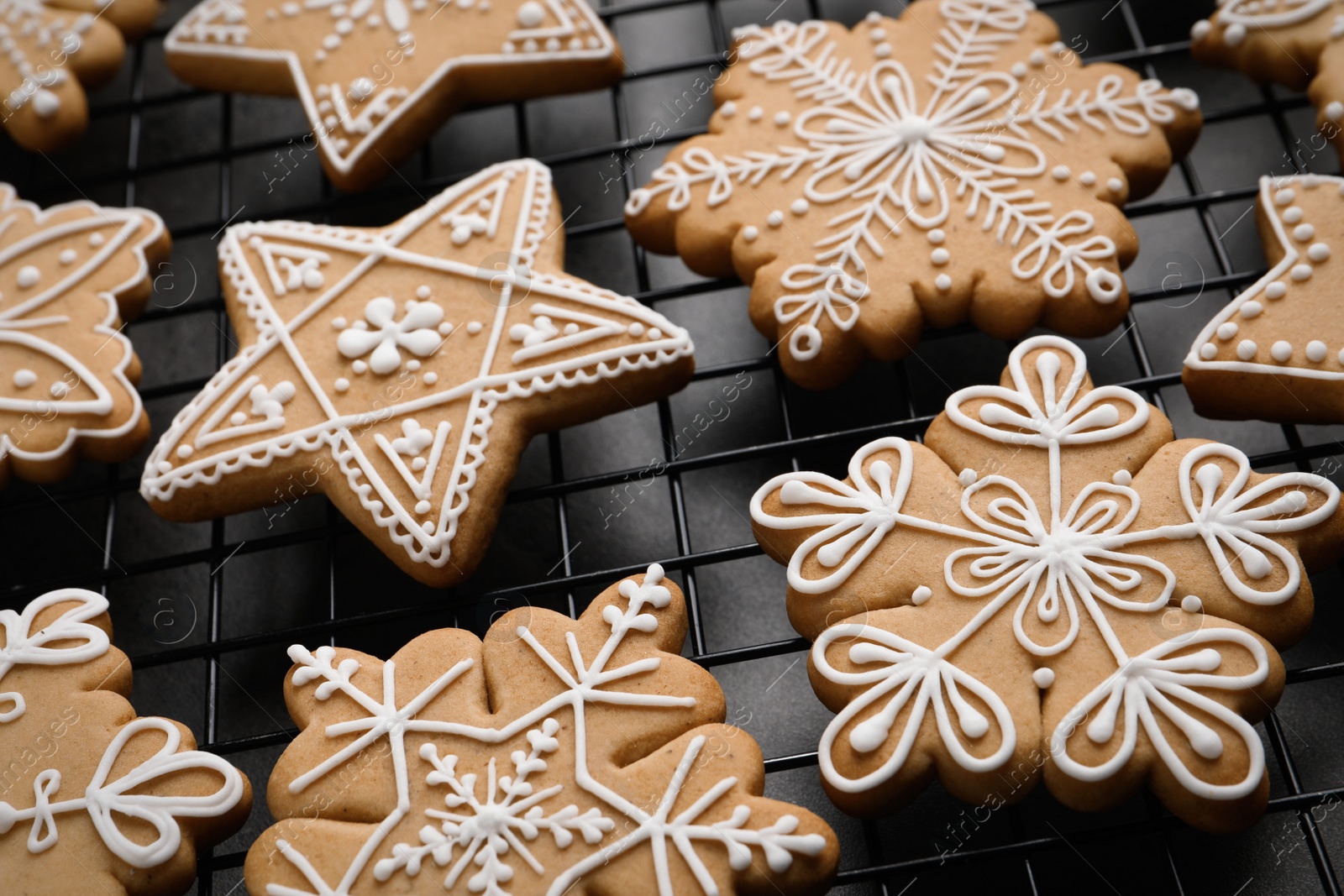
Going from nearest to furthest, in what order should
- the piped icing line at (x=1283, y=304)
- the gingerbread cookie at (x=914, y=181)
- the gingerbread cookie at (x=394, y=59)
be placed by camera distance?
1. the piped icing line at (x=1283, y=304)
2. the gingerbread cookie at (x=914, y=181)
3. the gingerbread cookie at (x=394, y=59)

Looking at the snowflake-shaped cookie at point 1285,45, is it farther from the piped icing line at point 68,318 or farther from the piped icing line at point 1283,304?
the piped icing line at point 68,318

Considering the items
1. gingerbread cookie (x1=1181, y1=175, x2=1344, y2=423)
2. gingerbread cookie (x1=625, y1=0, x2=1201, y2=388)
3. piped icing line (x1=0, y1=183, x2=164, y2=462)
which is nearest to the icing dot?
gingerbread cookie (x1=625, y1=0, x2=1201, y2=388)

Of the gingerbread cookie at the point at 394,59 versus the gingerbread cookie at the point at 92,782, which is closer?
the gingerbread cookie at the point at 92,782

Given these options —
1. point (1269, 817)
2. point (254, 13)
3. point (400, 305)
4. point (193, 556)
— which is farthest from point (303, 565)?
point (1269, 817)

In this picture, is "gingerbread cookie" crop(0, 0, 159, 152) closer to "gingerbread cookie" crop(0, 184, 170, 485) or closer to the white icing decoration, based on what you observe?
"gingerbread cookie" crop(0, 184, 170, 485)

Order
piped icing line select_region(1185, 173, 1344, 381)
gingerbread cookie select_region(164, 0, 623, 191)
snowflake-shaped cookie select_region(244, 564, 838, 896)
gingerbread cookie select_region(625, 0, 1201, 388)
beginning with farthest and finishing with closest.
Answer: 1. gingerbread cookie select_region(164, 0, 623, 191)
2. gingerbread cookie select_region(625, 0, 1201, 388)
3. piped icing line select_region(1185, 173, 1344, 381)
4. snowflake-shaped cookie select_region(244, 564, 838, 896)

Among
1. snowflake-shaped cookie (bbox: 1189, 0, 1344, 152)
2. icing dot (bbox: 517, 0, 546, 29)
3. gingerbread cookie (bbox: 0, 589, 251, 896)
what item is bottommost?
gingerbread cookie (bbox: 0, 589, 251, 896)

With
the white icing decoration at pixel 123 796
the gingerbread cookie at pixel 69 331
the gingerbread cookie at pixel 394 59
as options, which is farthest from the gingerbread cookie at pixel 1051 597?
the gingerbread cookie at pixel 69 331

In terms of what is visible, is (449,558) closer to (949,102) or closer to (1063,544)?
(1063,544)
